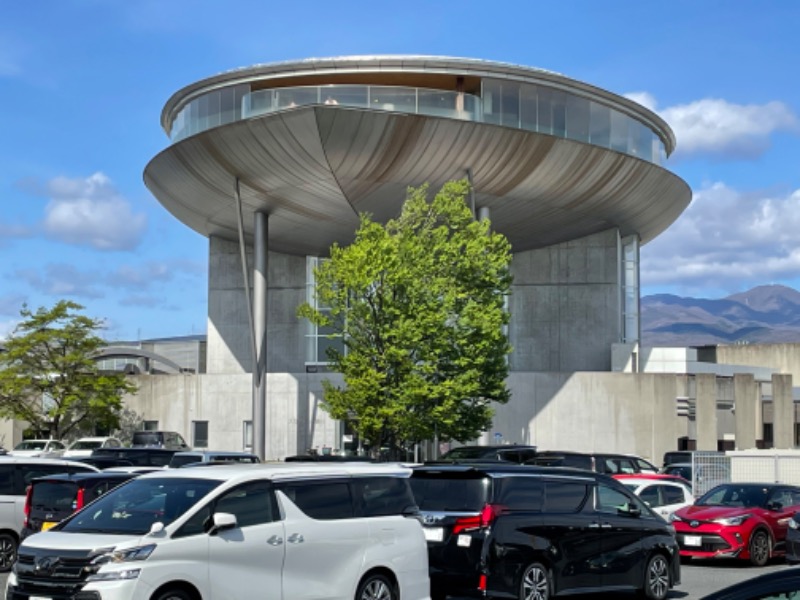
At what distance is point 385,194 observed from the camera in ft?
165

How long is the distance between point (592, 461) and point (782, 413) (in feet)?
111

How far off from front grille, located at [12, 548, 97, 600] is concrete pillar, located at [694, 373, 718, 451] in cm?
4878

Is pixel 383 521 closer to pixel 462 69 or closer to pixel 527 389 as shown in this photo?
pixel 462 69

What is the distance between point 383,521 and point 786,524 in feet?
37.4

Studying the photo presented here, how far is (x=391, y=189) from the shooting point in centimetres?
4991

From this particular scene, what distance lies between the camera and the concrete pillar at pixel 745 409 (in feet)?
193

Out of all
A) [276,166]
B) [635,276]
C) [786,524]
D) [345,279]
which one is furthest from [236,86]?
[786,524]

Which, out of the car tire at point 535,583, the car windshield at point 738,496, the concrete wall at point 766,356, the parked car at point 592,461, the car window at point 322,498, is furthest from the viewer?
the concrete wall at point 766,356

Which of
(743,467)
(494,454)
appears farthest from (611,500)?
(743,467)

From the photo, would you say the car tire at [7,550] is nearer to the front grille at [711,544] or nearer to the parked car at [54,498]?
the parked car at [54,498]

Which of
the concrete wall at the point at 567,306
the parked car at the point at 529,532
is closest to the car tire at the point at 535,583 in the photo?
the parked car at the point at 529,532

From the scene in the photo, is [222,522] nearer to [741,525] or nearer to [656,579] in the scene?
[656,579]

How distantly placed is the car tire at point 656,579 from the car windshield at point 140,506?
6729 mm

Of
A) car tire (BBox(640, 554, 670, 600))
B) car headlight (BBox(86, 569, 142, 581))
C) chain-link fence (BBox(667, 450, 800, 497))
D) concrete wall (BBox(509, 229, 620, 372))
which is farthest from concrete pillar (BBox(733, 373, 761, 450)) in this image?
car headlight (BBox(86, 569, 142, 581))
